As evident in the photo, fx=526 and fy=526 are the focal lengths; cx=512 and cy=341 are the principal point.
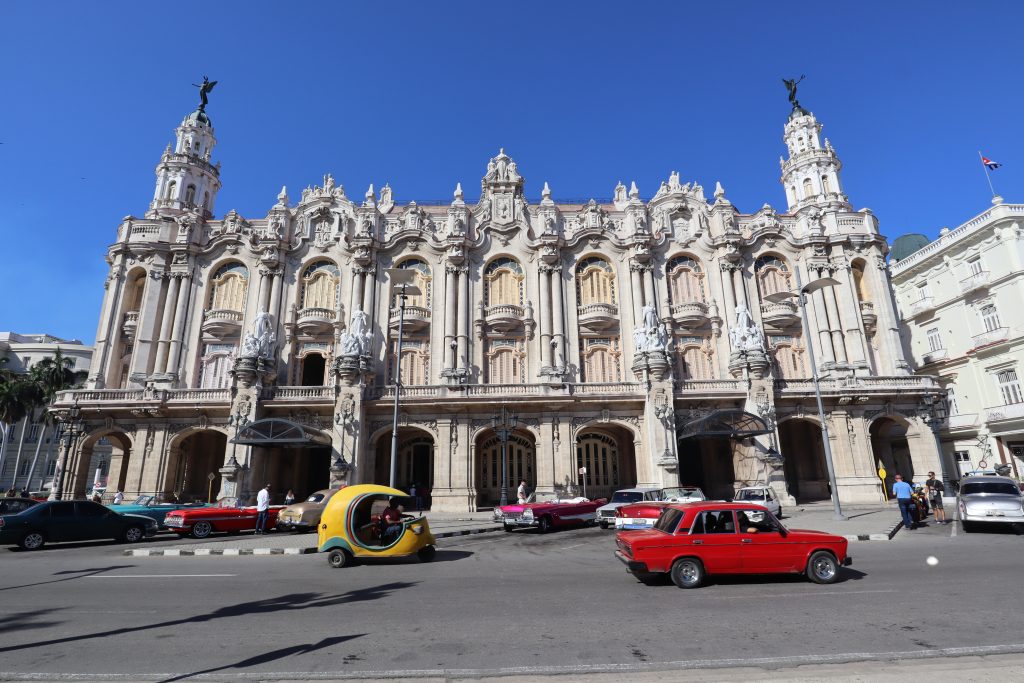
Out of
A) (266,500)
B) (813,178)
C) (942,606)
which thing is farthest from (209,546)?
(813,178)

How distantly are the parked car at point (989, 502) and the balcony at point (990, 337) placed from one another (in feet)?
72.3

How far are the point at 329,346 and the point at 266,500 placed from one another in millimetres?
15480

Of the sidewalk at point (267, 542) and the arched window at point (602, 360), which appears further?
the arched window at point (602, 360)

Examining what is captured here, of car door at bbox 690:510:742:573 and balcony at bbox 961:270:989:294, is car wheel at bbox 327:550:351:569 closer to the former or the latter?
car door at bbox 690:510:742:573

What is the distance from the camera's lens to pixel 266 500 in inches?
733

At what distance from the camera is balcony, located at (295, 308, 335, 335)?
3238 cm

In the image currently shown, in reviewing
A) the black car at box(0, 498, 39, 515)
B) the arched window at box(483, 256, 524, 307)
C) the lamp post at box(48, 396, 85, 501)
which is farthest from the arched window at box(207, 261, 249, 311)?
the black car at box(0, 498, 39, 515)

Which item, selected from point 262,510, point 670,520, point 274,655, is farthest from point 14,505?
point 670,520

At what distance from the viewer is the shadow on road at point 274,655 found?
17.3 ft

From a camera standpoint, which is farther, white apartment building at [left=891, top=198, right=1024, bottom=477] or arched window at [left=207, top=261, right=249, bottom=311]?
arched window at [left=207, top=261, right=249, bottom=311]

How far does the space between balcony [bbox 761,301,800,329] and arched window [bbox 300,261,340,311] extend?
27.2 m

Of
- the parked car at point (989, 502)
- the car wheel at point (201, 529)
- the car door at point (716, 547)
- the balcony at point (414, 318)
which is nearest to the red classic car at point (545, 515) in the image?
the car door at point (716, 547)

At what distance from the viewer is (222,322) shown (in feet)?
106

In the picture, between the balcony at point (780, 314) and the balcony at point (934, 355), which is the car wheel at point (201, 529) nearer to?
the balcony at point (780, 314)
